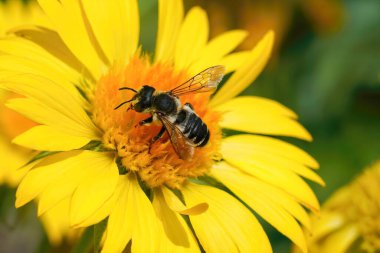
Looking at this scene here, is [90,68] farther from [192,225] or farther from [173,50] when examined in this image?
[192,225]

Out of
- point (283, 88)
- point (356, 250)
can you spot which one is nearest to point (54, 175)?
point (356, 250)

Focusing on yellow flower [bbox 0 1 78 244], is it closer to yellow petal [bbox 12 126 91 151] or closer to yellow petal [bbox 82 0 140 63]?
yellow petal [bbox 12 126 91 151]

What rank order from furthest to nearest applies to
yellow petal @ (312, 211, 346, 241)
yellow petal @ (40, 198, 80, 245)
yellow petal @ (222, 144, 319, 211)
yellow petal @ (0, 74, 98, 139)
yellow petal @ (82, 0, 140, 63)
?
yellow petal @ (312, 211, 346, 241) → yellow petal @ (40, 198, 80, 245) → yellow petal @ (82, 0, 140, 63) → yellow petal @ (222, 144, 319, 211) → yellow petal @ (0, 74, 98, 139)

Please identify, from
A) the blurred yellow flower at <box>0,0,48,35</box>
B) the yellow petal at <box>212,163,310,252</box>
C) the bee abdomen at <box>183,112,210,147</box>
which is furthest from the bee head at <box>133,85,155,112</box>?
the blurred yellow flower at <box>0,0,48,35</box>

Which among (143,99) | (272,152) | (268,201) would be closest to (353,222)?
(272,152)

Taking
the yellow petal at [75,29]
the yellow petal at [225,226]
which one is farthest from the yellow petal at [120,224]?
the yellow petal at [75,29]

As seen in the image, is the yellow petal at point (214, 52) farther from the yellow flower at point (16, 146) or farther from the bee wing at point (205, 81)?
the yellow flower at point (16, 146)

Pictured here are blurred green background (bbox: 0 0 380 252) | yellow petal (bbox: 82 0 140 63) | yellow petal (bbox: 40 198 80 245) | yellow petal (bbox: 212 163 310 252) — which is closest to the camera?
yellow petal (bbox: 212 163 310 252)
